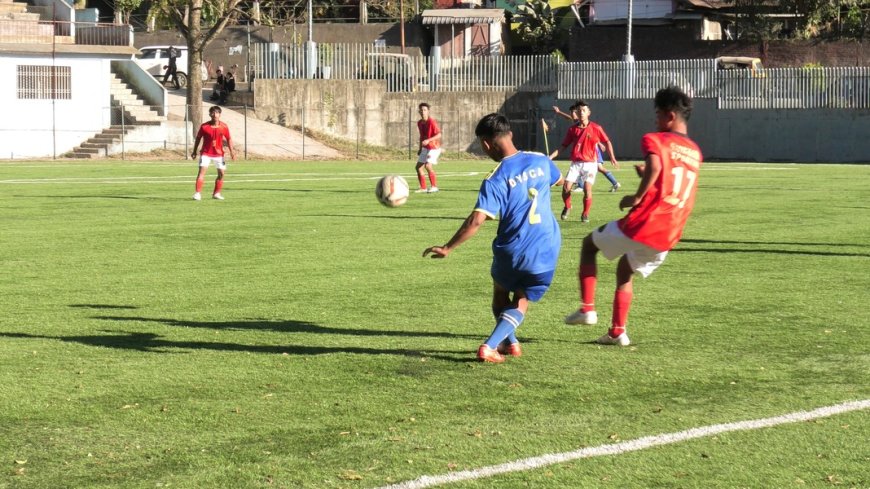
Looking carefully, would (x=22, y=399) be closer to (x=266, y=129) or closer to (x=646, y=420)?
(x=646, y=420)

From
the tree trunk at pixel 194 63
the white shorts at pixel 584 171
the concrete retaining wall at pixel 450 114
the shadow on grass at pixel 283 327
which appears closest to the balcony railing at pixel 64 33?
the tree trunk at pixel 194 63

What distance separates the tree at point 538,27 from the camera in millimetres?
65938

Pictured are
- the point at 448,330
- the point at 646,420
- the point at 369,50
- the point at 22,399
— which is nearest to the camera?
the point at 646,420

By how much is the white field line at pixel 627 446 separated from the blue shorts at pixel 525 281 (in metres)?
1.96

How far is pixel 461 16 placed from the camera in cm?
6531

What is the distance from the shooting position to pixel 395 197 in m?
9.79

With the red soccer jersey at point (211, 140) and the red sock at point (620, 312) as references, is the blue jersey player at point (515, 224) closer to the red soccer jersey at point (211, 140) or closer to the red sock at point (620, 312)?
the red sock at point (620, 312)

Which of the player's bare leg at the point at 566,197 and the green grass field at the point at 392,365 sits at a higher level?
the player's bare leg at the point at 566,197

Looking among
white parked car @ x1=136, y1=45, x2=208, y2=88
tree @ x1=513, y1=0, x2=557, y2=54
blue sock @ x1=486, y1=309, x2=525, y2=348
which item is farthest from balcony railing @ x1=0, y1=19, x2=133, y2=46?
blue sock @ x1=486, y1=309, x2=525, y2=348

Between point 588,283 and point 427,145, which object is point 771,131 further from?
point 588,283

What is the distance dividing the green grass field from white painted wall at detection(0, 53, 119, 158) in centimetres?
2927

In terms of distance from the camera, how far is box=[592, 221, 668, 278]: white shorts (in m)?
8.69

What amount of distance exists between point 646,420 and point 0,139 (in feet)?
136

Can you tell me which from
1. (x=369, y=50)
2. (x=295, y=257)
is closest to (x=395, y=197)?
(x=295, y=257)
